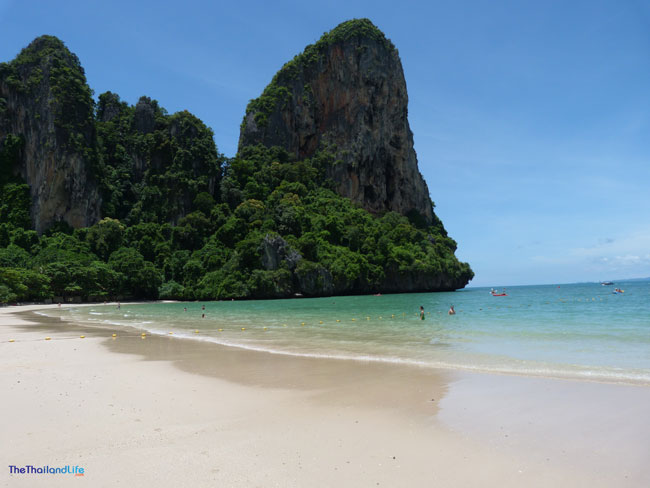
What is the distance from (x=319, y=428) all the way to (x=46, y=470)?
3.08 meters

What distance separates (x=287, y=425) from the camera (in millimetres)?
5578

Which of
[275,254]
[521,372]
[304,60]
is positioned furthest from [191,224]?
[521,372]

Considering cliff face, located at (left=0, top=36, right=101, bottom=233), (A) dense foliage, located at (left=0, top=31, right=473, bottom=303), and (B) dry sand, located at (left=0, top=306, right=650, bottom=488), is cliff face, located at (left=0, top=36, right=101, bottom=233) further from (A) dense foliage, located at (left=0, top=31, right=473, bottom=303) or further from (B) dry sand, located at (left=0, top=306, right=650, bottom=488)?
(B) dry sand, located at (left=0, top=306, right=650, bottom=488)

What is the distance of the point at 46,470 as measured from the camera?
4.17 m

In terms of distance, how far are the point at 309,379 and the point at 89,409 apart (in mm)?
4045

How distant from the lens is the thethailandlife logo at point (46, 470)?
4121 mm

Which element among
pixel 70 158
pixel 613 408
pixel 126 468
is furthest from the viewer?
pixel 70 158

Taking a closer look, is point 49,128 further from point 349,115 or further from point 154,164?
point 349,115

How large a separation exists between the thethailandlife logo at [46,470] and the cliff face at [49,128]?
7719 centimetres

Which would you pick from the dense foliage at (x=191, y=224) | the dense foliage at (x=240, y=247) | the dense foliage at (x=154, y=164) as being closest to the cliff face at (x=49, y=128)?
the dense foliage at (x=191, y=224)

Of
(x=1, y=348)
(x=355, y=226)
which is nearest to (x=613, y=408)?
(x=1, y=348)

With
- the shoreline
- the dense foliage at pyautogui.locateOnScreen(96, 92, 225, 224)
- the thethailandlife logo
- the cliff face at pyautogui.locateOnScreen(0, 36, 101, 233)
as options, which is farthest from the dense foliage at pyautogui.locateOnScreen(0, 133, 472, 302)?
the thethailandlife logo

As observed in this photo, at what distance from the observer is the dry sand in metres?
4.09

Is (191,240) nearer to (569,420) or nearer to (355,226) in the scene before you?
(355,226)
